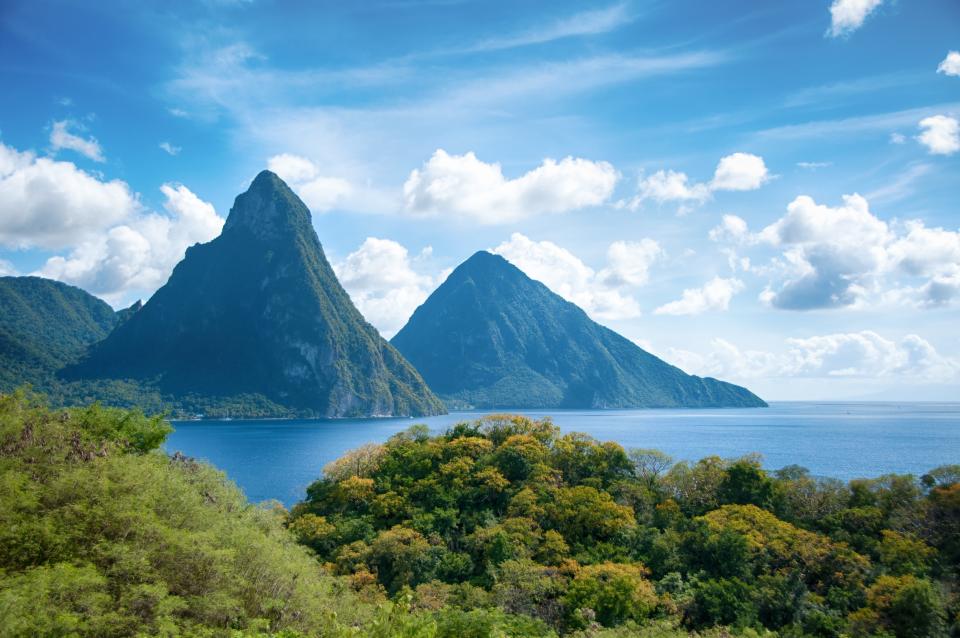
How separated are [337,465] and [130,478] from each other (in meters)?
25.4

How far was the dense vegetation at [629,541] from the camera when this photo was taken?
23219 mm

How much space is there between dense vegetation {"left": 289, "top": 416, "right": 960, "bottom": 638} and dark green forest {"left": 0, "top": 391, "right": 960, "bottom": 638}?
0.11 meters

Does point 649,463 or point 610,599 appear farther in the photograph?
point 649,463

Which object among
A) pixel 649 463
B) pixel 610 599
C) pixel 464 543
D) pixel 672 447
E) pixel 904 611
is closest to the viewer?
pixel 904 611

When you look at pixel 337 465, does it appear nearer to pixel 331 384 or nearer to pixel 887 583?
pixel 887 583

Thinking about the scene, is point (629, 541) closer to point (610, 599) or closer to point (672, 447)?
point (610, 599)

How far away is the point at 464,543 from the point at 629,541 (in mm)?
9021

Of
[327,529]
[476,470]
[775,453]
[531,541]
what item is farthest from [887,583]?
[775,453]

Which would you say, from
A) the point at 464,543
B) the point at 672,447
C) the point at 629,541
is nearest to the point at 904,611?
the point at 629,541

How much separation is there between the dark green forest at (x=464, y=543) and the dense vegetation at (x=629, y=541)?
0.11 meters

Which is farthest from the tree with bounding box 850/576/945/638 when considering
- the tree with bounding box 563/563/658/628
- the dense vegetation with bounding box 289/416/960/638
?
the tree with bounding box 563/563/658/628

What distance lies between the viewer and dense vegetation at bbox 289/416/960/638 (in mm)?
23219

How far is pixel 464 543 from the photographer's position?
32.2 meters

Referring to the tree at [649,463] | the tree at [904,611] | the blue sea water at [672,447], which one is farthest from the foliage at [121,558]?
the blue sea water at [672,447]
